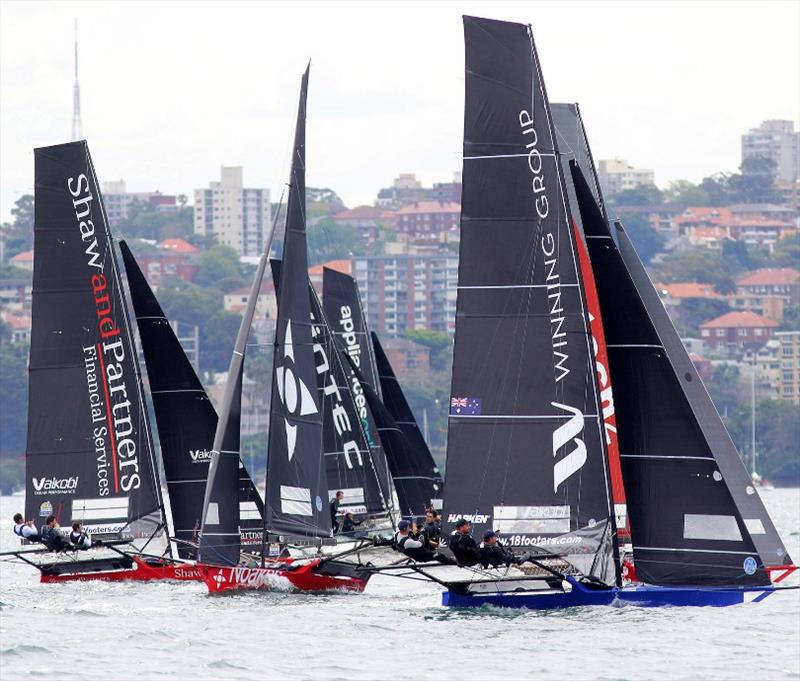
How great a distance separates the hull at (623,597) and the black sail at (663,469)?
207 mm

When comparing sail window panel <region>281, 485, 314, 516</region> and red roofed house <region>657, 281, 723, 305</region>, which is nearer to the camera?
sail window panel <region>281, 485, 314, 516</region>

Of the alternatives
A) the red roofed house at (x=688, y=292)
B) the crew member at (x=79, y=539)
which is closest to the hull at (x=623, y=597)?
the crew member at (x=79, y=539)

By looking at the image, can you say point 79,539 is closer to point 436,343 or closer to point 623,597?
point 623,597

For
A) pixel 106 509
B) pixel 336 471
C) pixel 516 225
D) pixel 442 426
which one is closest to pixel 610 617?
pixel 516 225

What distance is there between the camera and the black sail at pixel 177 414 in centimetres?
3097

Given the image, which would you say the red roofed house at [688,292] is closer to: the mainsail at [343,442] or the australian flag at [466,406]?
the mainsail at [343,442]

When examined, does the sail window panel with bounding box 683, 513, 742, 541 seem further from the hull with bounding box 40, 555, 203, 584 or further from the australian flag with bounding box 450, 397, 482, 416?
the hull with bounding box 40, 555, 203, 584

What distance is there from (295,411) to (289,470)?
0.74 m

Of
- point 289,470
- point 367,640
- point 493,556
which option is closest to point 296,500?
point 289,470

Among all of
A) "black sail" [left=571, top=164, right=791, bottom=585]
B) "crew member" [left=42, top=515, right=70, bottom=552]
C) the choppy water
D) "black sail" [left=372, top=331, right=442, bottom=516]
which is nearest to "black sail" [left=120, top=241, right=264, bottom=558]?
"crew member" [left=42, top=515, right=70, bottom=552]

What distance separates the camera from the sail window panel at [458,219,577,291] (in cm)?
2372

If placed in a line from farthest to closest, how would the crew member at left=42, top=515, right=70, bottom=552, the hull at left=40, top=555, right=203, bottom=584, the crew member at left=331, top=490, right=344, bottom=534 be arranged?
the crew member at left=331, top=490, right=344, bottom=534 < the hull at left=40, top=555, right=203, bottom=584 < the crew member at left=42, top=515, right=70, bottom=552

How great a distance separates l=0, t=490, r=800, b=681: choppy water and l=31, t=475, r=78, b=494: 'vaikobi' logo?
2.75 metres

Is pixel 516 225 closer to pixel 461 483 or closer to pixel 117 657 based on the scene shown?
pixel 461 483
